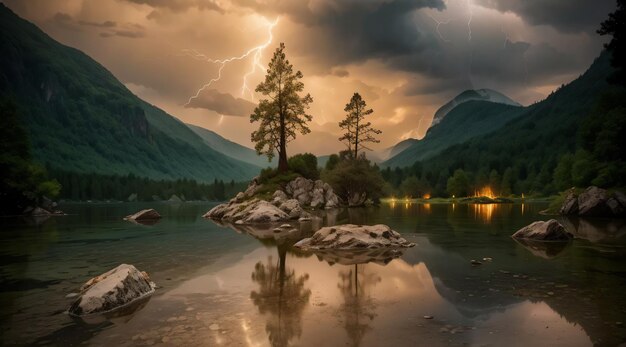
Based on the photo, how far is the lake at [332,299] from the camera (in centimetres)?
912

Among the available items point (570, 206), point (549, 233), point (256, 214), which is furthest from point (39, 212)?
point (570, 206)

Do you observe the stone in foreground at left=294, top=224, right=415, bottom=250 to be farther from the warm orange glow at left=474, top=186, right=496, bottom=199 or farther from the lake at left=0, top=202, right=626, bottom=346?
the warm orange glow at left=474, top=186, right=496, bottom=199

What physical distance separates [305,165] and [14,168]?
48130 mm

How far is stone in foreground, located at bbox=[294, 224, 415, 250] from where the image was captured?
23328 mm

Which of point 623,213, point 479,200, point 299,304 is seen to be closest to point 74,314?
point 299,304

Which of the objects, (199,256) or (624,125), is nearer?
(199,256)

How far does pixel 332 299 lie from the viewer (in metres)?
12.3

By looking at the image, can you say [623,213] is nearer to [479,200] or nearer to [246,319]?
[246,319]

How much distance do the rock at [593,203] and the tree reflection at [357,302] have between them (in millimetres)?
52235

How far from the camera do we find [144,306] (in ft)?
38.6

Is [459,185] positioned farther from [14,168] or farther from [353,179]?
[14,168]

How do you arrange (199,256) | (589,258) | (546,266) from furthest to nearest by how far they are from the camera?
1. (199,256)
2. (589,258)
3. (546,266)

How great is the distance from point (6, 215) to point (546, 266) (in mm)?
77980

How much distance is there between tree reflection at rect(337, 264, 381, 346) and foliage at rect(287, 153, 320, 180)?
55710 millimetres
